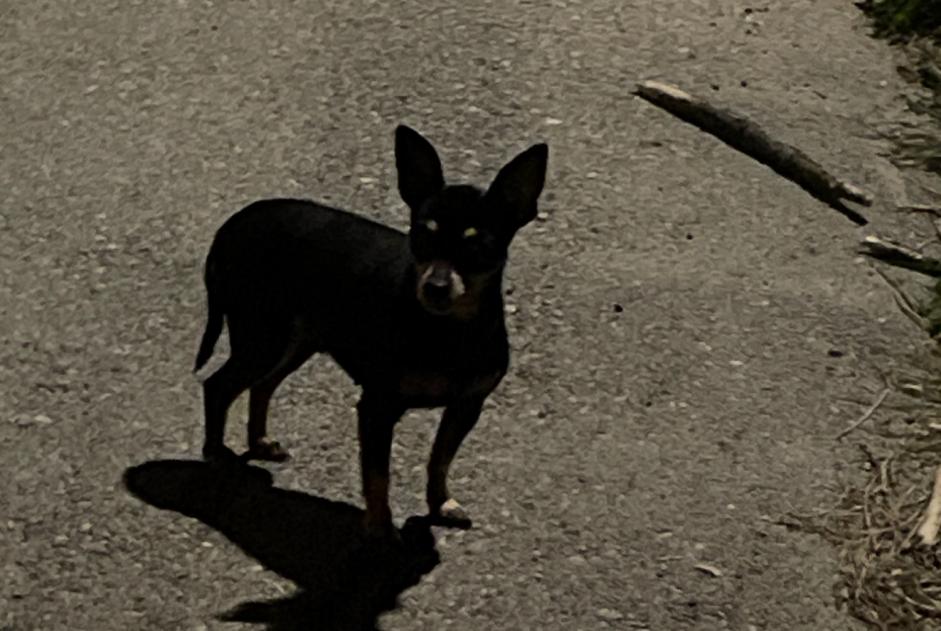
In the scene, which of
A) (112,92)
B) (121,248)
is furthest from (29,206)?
(112,92)

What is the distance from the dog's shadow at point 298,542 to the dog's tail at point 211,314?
288 mm

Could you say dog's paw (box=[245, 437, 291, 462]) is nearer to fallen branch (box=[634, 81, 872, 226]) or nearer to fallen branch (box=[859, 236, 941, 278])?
fallen branch (box=[859, 236, 941, 278])

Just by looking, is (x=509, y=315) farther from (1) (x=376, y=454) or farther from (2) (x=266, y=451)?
(1) (x=376, y=454)

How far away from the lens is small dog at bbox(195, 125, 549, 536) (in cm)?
358

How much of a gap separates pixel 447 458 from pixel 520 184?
766 mm

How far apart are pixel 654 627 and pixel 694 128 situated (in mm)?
2373

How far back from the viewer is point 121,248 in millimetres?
5090

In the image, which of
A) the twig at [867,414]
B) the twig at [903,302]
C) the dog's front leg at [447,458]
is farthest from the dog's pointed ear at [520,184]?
the twig at [903,302]

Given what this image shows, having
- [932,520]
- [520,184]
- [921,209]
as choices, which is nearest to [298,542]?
[520,184]

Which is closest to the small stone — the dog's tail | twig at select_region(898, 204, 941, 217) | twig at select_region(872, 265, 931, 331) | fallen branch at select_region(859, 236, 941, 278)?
the dog's tail

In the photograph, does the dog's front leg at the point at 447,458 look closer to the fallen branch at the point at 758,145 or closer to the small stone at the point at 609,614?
the small stone at the point at 609,614

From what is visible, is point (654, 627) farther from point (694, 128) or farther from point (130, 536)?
point (694, 128)

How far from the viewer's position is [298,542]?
4.06 meters

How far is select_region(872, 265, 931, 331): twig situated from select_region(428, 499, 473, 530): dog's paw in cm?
166
